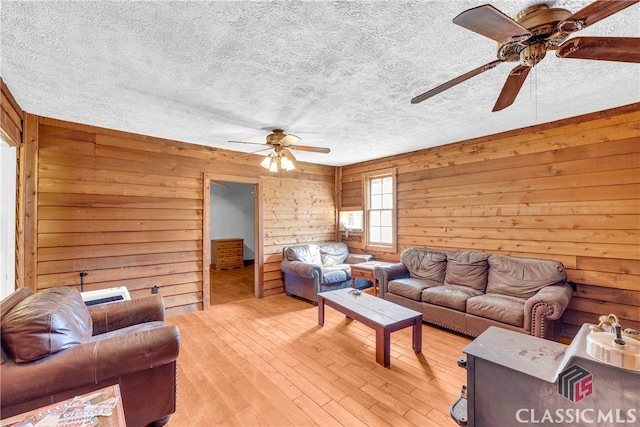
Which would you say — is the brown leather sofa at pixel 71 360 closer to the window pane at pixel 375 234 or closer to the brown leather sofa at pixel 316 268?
the brown leather sofa at pixel 316 268

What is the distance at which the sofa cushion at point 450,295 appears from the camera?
3298 mm

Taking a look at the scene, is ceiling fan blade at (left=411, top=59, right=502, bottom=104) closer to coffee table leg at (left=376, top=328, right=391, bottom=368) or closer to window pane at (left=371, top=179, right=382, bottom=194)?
coffee table leg at (left=376, top=328, right=391, bottom=368)

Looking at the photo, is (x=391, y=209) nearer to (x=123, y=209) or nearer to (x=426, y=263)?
(x=426, y=263)

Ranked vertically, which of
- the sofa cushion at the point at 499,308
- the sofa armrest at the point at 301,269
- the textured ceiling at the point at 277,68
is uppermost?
the textured ceiling at the point at 277,68

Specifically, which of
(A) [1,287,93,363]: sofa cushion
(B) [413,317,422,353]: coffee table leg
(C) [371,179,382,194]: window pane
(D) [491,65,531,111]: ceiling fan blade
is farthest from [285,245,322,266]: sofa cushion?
(D) [491,65,531,111]: ceiling fan blade

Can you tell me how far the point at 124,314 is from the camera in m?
2.47

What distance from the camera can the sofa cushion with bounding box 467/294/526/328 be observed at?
113 inches

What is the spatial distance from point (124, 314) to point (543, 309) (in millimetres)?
3835

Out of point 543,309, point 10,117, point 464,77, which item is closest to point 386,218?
point 543,309

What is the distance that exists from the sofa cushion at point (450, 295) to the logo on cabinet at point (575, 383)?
208 centimetres

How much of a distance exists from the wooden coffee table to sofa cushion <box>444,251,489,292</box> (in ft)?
3.94

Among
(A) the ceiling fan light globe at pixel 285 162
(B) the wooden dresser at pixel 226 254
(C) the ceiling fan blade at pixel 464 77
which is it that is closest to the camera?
(C) the ceiling fan blade at pixel 464 77

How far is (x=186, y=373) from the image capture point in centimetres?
256

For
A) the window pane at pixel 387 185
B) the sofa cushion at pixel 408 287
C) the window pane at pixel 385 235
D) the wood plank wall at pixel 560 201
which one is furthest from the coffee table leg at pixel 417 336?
the window pane at pixel 387 185
